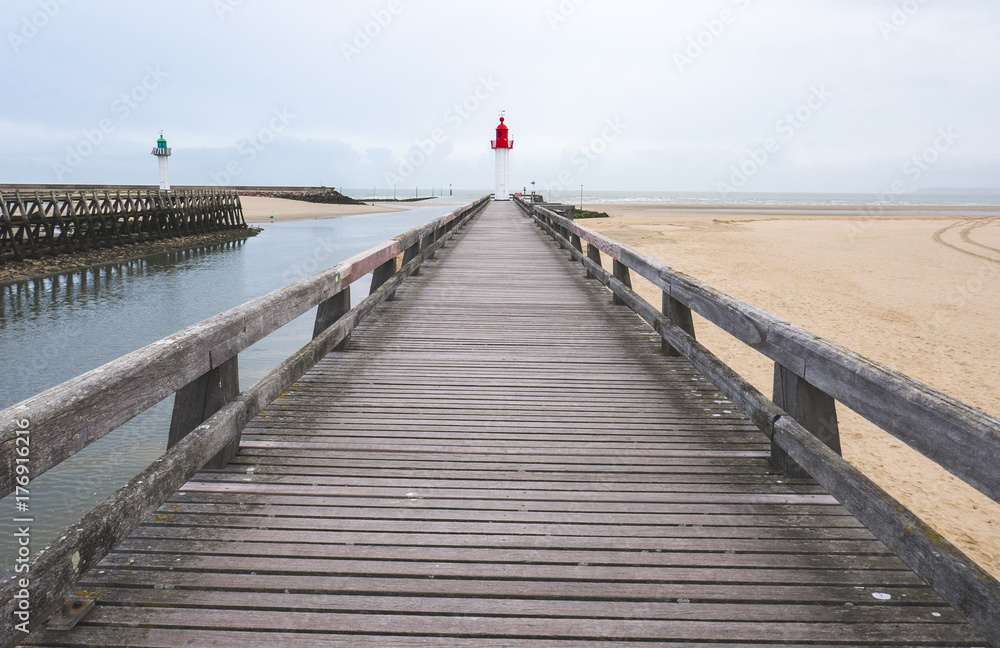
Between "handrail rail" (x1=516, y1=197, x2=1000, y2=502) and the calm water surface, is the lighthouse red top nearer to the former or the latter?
the calm water surface

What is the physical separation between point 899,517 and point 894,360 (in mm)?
8035

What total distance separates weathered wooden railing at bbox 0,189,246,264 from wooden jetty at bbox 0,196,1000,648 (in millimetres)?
22016

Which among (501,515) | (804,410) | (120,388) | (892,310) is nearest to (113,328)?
(120,388)

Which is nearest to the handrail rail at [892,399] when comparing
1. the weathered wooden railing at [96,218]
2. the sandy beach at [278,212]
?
the weathered wooden railing at [96,218]

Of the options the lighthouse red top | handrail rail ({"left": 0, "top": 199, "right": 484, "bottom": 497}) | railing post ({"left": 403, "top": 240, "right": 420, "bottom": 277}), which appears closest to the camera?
handrail rail ({"left": 0, "top": 199, "right": 484, "bottom": 497})

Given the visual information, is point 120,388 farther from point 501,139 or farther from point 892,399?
point 501,139

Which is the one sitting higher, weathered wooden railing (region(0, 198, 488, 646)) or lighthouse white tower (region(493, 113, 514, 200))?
lighthouse white tower (region(493, 113, 514, 200))

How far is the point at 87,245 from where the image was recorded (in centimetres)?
2384

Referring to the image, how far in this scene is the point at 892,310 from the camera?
12.2m

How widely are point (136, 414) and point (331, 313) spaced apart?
3069mm

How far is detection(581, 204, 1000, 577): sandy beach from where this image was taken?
5266 millimetres

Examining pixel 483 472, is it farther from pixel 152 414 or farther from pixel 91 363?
pixel 91 363

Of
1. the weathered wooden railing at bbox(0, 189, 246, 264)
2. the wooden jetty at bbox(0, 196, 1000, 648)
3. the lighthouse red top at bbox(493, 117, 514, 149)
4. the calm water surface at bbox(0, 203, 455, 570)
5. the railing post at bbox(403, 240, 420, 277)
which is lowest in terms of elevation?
the calm water surface at bbox(0, 203, 455, 570)

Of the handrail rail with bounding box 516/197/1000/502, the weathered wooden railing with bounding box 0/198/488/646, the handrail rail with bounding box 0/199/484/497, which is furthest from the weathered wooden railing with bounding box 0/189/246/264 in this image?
the handrail rail with bounding box 516/197/1000/502
